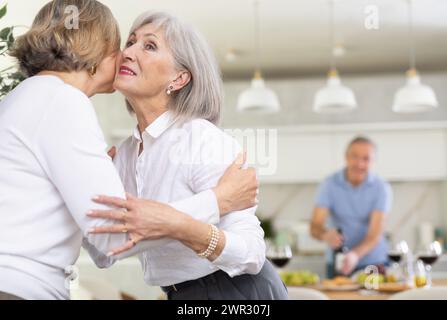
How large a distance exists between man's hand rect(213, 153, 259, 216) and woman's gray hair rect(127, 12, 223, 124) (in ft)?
0.30

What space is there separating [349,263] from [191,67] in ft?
5.39

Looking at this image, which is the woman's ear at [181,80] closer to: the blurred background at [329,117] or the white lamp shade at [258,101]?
the white lamp shade at [258,101]

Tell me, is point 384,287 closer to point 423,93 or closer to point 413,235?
point 423,93

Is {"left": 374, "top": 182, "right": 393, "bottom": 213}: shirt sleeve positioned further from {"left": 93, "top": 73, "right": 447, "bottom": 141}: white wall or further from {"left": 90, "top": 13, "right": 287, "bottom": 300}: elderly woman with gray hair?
{"left": 90, "top": 13, "right": 287, "bottom": 300}: elderly woman with gray hair

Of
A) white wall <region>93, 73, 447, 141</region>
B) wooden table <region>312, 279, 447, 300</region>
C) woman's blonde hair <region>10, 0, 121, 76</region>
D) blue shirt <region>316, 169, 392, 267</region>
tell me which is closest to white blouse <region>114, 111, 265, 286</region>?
woman's blonde hair <region>10, 0, 121, 76</region>

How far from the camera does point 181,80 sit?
864 millimetres

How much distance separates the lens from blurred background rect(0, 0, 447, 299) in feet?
10.2

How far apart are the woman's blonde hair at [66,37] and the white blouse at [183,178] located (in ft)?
0.40

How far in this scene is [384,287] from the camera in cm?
194

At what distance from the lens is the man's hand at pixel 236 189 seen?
78 centimetres

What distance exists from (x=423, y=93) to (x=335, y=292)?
0.84 metres

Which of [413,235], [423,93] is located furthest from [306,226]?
[423,93]

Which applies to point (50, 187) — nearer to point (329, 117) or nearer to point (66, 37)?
point (66, 37)

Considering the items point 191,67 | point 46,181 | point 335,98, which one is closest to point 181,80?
point 191,67
